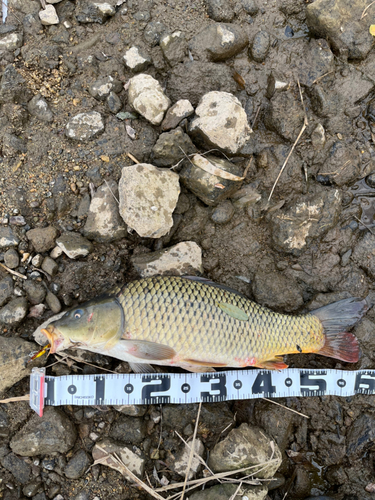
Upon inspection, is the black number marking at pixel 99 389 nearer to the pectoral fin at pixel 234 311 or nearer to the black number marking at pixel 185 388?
the black number marking at pixel 185 388

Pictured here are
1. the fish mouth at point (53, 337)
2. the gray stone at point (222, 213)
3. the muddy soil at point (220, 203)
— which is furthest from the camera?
the gray stone at point (222, 213)

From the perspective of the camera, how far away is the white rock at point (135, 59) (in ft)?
10.6

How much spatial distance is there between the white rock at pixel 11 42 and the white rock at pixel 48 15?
283 millimetres

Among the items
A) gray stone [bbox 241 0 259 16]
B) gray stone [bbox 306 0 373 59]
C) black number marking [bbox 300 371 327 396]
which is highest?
gray stone [bbox 306 0 373 59]

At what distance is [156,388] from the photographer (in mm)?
3127

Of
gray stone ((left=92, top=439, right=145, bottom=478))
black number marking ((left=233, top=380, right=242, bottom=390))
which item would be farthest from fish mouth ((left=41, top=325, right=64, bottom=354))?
black number marking ((left=233, top=380, right=242, bottom=390))

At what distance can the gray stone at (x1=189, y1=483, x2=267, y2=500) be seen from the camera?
285 cm

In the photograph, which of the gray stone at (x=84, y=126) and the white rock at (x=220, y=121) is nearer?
the white rock at (x=220, y=121)

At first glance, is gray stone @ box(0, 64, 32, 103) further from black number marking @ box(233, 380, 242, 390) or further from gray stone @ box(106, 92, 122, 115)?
black number marking @ box(233, 380, 242, 390)

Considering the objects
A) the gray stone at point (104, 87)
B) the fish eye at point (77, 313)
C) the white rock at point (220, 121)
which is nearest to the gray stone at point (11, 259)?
the fish eye at point (77, 313)

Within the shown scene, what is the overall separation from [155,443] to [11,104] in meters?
3.41

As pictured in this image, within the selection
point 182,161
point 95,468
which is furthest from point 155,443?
point 182,161

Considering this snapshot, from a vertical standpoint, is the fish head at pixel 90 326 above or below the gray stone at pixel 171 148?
below

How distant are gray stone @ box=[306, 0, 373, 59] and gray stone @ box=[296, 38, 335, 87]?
107 mm
